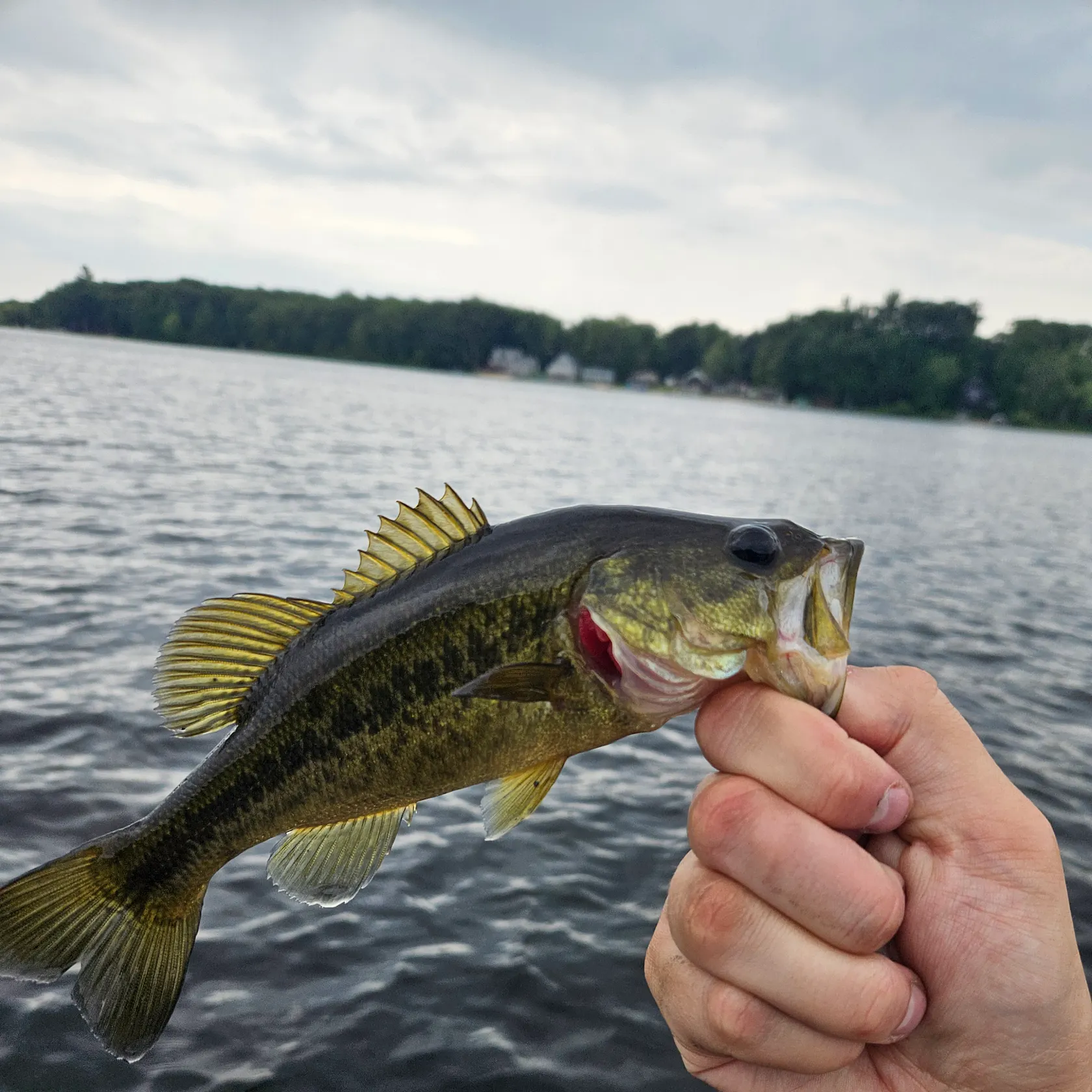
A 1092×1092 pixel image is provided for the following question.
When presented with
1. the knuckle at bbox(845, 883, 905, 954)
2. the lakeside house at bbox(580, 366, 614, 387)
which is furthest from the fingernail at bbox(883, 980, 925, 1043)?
the lakeside house at bbox(580, 366, 614, 387)

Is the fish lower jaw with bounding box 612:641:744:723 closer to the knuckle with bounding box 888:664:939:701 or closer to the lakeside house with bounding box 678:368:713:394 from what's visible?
the knuckle with bounding box 888:664:939:701

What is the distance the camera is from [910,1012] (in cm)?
233

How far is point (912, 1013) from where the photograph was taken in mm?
2340

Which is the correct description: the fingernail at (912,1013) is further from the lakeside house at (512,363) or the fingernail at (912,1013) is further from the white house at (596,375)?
the white house at (596,375)

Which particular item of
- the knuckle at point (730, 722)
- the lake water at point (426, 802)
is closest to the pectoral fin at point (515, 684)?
the knuckle at point (730, 722)

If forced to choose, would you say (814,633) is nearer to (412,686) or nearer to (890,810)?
(890,810)

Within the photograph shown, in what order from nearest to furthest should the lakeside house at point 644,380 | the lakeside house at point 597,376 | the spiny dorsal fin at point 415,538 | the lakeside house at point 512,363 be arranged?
the spiny dorsal fin at point 415,538
the lakeside house at point 512,363
the lakeside house at point 597,376
the lakeside house at point 644,380

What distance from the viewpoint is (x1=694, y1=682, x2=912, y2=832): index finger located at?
7.39 ft

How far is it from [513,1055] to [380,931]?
1.49m

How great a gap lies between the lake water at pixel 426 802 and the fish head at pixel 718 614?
12.7 ft

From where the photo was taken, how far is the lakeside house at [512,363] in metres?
171

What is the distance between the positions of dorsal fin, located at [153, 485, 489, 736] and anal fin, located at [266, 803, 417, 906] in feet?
1.65

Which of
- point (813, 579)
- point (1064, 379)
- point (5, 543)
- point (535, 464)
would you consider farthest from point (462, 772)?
point (1064, 379)

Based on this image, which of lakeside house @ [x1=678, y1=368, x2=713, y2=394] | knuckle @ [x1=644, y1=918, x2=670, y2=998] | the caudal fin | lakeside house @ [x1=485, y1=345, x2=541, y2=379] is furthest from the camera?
lakeside house @ [x1=678, y1=368, x2=713, y2=394]
